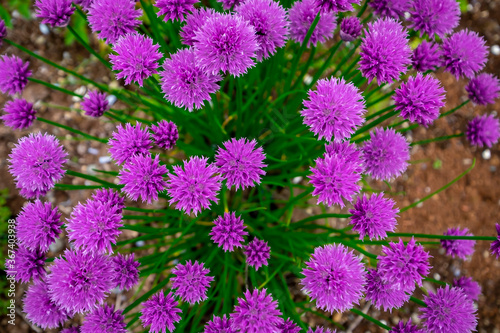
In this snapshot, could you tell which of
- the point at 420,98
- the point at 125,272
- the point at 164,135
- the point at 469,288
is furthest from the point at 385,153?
the point at 125,272

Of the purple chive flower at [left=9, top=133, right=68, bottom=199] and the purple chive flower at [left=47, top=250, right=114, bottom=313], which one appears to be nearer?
the purple chive flower at [left=47, top=250, right=114, bottom=313]

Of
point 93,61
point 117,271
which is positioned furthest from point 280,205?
point 93,61

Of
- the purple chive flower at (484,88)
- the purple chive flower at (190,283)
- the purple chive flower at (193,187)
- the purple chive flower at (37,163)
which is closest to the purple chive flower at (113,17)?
the purple chive flower at (37,163)

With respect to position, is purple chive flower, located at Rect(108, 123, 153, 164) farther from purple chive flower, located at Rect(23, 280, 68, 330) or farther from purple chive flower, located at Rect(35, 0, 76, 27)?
purple chive flower, located at Rect(23, 280, 68, 330)

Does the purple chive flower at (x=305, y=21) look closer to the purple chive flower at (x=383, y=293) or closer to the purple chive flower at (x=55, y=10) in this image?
the purple chive flower at (x=55, y=10)

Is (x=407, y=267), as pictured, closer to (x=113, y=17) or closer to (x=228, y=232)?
(x=228, y=232)

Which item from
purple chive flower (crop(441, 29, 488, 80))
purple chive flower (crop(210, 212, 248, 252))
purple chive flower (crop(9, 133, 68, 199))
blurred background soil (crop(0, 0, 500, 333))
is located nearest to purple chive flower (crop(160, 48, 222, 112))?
purple chive flower (crop(210, 212, 248, 252))
